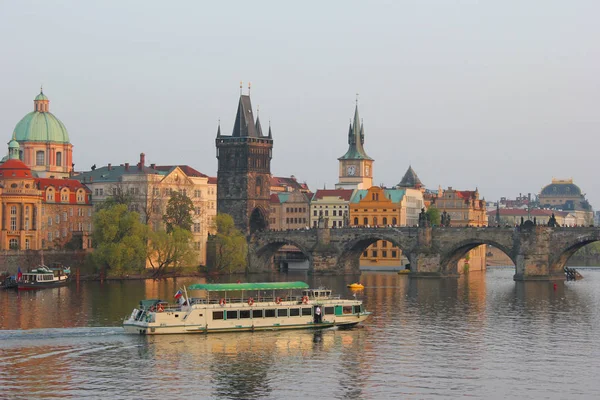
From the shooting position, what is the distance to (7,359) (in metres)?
67.2

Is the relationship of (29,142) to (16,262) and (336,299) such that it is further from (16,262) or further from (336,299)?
(336,299)

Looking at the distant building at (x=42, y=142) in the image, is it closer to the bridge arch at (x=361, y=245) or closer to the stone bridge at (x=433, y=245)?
the stone bridge at (x=433, y=245)

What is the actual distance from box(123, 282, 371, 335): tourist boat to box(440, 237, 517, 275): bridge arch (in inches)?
2575

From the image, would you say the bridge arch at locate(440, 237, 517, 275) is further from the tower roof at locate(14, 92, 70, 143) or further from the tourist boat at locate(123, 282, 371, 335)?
the tourist boat at locate(123, 282, 371, 335)

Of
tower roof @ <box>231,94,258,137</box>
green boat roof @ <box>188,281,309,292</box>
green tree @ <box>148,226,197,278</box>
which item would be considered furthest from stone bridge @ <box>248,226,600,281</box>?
green boat roof @ <box>188,281,309,292</box>

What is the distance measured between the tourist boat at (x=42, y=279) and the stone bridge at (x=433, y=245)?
4291 cm

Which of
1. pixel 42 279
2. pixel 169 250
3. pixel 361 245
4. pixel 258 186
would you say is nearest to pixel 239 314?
pixel 42 279

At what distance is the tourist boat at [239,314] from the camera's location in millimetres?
77625

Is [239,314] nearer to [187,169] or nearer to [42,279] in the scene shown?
[42,279]

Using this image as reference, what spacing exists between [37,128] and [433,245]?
58.2 meters

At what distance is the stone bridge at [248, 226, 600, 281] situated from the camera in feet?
468

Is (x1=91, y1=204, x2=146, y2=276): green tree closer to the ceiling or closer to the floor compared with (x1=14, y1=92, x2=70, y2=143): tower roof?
closer to the floor

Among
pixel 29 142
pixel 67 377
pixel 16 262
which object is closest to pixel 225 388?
pixel 67 377

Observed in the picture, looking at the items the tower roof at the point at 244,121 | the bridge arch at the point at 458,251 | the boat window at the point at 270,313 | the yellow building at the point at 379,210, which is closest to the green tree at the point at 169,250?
the bridge arch at the point at 458,251
